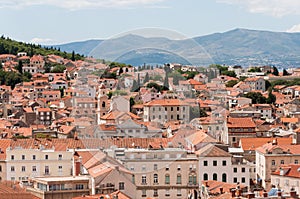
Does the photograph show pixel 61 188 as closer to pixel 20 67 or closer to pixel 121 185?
pixel 121 185

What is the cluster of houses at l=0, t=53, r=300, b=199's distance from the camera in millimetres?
10391

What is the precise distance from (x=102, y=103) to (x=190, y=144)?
1.47 meters

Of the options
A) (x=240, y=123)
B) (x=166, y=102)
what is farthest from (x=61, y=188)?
(x=240, y=123)

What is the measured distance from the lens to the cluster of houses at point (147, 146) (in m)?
10.4

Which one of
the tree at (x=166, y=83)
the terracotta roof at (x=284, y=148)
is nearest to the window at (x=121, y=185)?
the tree at (x=166, y=83)

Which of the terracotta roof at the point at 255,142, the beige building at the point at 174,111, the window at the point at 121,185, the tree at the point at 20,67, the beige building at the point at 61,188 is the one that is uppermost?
the beige building at the point at 174,111

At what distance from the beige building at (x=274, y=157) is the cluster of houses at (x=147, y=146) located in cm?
3

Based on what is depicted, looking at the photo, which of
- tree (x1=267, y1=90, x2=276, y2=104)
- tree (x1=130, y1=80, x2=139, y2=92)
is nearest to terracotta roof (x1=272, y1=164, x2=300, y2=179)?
tree (x1=130, y1=80, x2=139, y2=92)

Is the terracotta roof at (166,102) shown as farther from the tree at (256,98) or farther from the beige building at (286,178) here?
the tree at (256,98)

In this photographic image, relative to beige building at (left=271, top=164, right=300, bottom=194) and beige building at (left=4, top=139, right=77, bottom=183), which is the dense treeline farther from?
beige building at (left=271, top=164, right=300, bottom=194)

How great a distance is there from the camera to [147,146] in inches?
558

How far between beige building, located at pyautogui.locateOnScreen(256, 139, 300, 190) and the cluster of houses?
3 cm

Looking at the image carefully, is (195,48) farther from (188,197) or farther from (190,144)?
(188,197)

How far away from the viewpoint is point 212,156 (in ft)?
69.2
